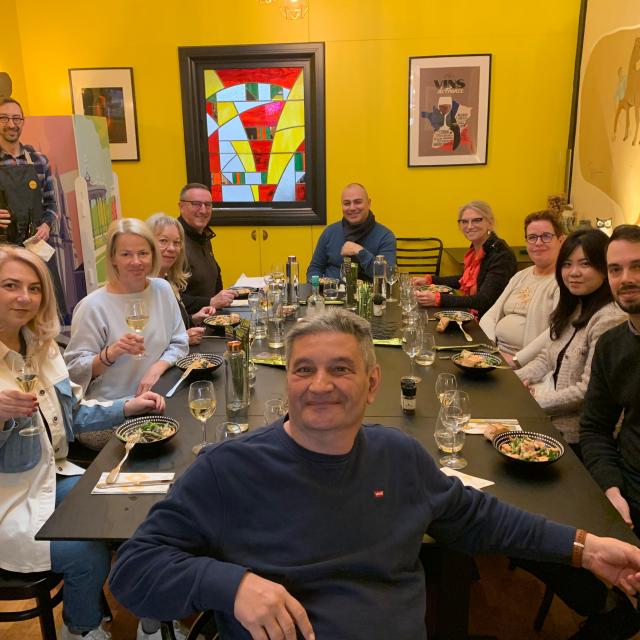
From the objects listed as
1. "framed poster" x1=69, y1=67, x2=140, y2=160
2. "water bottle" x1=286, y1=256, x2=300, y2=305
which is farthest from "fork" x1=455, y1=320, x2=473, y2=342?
"framed poster" x1=69, y1=67, x2=140, y2=160

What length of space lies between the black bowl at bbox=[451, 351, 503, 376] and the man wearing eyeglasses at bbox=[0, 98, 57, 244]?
3.06 meters

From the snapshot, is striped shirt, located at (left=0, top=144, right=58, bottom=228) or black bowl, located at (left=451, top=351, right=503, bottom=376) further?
striped shirt, located at (left=0, top=144, right=58, bottom=228)

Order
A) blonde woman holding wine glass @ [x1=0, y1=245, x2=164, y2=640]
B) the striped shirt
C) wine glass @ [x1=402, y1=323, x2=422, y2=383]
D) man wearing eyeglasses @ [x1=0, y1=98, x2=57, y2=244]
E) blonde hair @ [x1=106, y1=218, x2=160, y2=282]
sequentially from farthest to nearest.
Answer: the striped shirt < man wearing eyeglasses @ [x1=0, y1=98, x2=57, y2=244] < blonde hair @ [x1=106, y1=218, x2=160, y2=282] < wine glass @ [x1=402, y1=323, x2=422, y2=383] < blonde woman holding wine glass @ [x1=0, y1=245, x2=164, y2=640]

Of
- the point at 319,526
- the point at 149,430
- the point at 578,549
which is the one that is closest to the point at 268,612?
the point at 319,526

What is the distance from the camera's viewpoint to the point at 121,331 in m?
2.63

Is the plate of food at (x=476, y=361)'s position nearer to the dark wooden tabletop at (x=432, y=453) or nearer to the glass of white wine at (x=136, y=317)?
the dark wooden tabletop at (x=432, y=453)

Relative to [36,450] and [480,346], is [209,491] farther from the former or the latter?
[480,346]

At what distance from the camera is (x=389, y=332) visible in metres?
3.09

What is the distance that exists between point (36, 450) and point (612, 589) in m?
1.76

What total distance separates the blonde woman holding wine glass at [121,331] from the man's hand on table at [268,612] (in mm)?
1453

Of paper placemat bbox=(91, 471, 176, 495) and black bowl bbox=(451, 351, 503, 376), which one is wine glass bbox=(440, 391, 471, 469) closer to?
black bowl bbox=(451, 351, 503, 376)

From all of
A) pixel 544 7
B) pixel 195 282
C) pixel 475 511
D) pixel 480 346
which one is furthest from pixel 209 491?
pixel 544 7

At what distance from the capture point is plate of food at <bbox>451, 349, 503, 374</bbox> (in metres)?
2.46

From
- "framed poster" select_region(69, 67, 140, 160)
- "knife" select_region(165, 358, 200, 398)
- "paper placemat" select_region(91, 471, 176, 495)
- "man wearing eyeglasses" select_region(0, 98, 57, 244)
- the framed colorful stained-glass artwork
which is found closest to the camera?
"paper placemat" select_region(91, 471, 176, 495)
